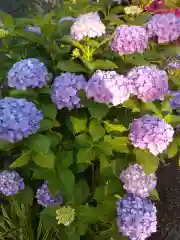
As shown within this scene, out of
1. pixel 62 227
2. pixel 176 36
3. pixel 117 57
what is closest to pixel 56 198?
pixel 62 227

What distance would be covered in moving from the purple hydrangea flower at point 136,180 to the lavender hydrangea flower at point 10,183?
31 cm

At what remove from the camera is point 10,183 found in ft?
4.24

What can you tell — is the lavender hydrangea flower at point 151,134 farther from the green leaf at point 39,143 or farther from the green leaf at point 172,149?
the green leaf at point 39,143

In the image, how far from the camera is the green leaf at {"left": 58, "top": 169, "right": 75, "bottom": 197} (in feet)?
3.97

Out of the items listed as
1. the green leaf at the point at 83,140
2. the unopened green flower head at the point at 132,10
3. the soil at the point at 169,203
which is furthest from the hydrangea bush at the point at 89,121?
the soil at the point at 169,203

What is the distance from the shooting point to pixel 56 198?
1324mm

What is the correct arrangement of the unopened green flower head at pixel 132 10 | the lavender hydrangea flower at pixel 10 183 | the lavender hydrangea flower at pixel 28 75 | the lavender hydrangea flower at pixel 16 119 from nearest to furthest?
the lavender hydrangea flower at pixel 16 119 → the lavender hydrangea flower at pixel 28 75 → the lavender hydrangea flower at pixel 10 183 → the unopened green flower head at pixel 132 10

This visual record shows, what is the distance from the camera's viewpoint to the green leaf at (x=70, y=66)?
1236 mm

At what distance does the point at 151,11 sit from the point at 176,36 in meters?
0.41

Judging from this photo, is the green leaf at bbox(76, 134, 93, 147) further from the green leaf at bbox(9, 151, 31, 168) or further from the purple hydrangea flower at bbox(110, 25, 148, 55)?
the purple hydrangea flower at bbox(110, 25, 148, 55)

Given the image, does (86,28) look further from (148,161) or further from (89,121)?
(148,161)

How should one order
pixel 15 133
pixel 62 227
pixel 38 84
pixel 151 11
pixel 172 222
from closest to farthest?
pixel 15 133 < pixel 38 84 < pixel 62 227 < pixel 151 11 < pixel 172 222

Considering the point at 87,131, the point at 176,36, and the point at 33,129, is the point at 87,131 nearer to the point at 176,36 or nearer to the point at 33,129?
the point at 33,129

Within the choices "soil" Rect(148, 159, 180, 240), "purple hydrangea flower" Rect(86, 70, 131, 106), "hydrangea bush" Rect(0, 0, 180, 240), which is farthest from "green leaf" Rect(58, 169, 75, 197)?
"soil" Rect(148, 159, 180, 240)
